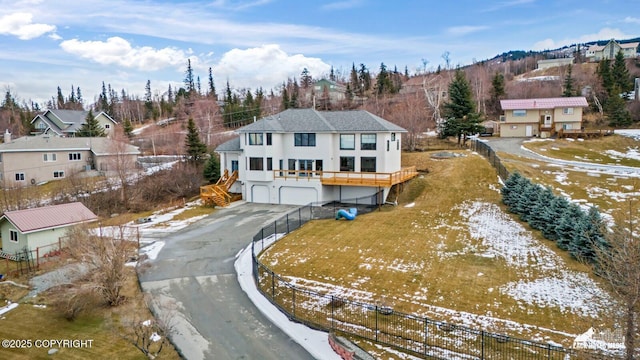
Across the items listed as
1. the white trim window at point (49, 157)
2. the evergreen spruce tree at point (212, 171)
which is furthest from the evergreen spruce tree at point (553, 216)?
the white trim window at point (49, 157)

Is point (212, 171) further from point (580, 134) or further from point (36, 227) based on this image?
point (580, 134)

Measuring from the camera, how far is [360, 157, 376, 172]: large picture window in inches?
1382

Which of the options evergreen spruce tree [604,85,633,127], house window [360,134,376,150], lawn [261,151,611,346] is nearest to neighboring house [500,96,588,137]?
evergreen spruce tree [604,85,633,127]

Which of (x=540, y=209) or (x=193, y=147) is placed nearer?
(x=540, y=209)

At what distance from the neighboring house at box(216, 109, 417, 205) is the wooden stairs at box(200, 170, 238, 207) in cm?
159

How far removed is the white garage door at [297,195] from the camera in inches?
1379

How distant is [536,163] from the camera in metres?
38.2

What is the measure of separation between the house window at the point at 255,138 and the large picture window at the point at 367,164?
910cm

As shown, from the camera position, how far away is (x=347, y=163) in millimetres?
36062

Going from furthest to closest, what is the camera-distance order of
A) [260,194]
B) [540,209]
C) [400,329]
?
[260,194] < [540,209] < [400,329]

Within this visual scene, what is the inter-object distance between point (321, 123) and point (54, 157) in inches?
1378

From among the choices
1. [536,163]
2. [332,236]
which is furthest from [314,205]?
[536,163]

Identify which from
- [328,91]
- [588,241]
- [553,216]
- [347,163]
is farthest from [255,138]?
[328,91]

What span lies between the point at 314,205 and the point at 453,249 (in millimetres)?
14761
